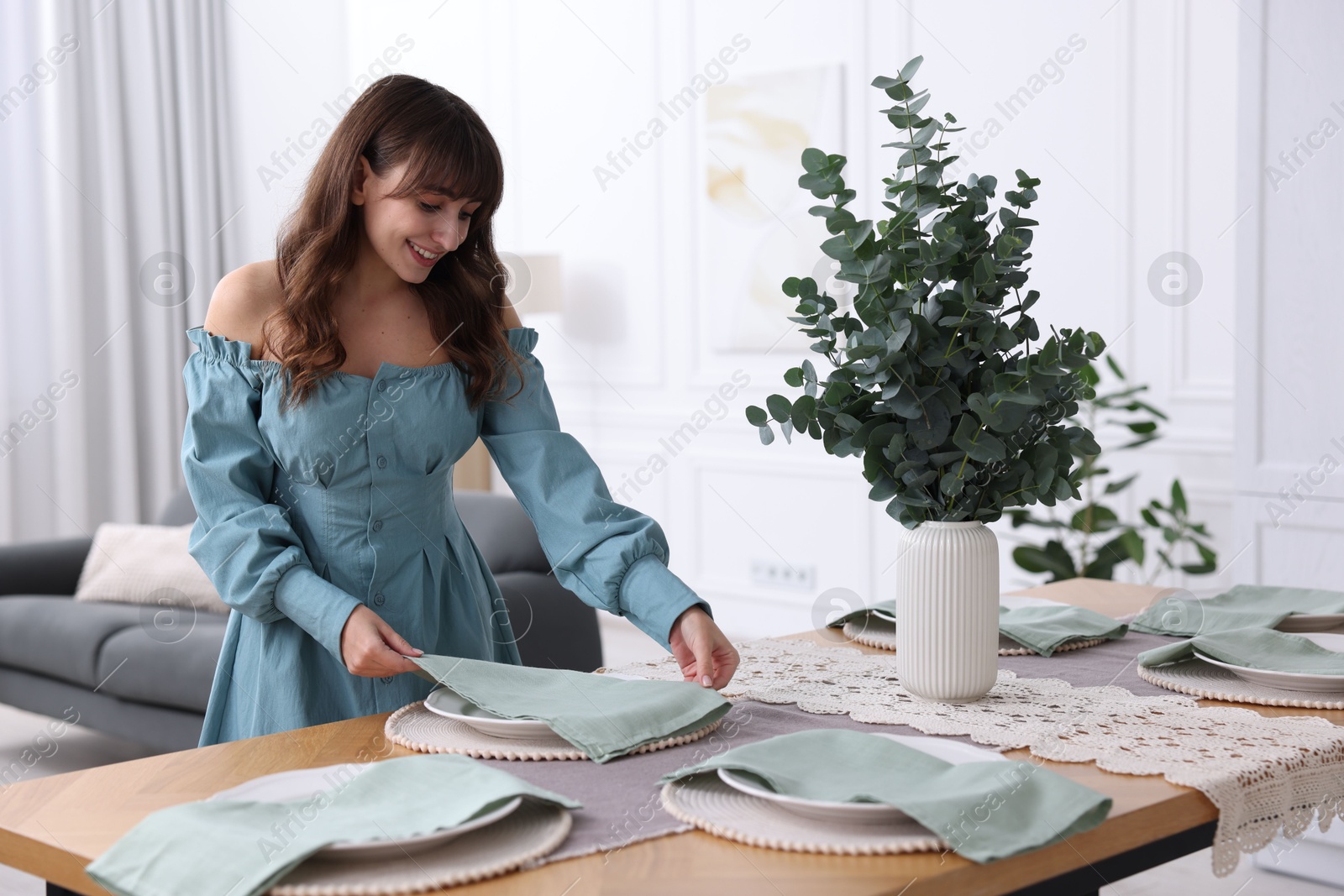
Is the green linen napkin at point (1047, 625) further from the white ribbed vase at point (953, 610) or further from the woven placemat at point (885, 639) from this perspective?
the white ribbed vase at point (953, 610)

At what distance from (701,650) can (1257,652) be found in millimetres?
609

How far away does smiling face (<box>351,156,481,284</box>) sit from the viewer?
149 cm

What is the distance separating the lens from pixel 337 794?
904mm

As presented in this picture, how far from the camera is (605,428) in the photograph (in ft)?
18.5

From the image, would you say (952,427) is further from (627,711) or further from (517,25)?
(517,25)

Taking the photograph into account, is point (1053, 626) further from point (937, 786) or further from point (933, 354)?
point (937, 786)

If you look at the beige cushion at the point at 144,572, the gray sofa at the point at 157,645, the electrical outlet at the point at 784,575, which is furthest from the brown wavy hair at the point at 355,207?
the electrical outlet at the point at 784,575

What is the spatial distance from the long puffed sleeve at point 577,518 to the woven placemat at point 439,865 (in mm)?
477

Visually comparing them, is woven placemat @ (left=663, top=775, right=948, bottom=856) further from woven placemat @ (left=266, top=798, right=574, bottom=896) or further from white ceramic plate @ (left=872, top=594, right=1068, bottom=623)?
white ceramic plate @ (left=872, top=594, right=1068, bottom=623)

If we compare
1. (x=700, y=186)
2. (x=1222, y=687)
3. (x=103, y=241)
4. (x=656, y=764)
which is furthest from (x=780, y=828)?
(x=103, y=241)

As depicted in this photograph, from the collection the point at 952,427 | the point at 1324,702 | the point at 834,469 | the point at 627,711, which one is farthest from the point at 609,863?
the point at 834,469

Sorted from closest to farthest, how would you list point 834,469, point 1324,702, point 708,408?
point 1324,702 → point 834,469 → point 708,408

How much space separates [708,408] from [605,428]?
0.66 m

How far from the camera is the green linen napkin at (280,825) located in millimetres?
792
